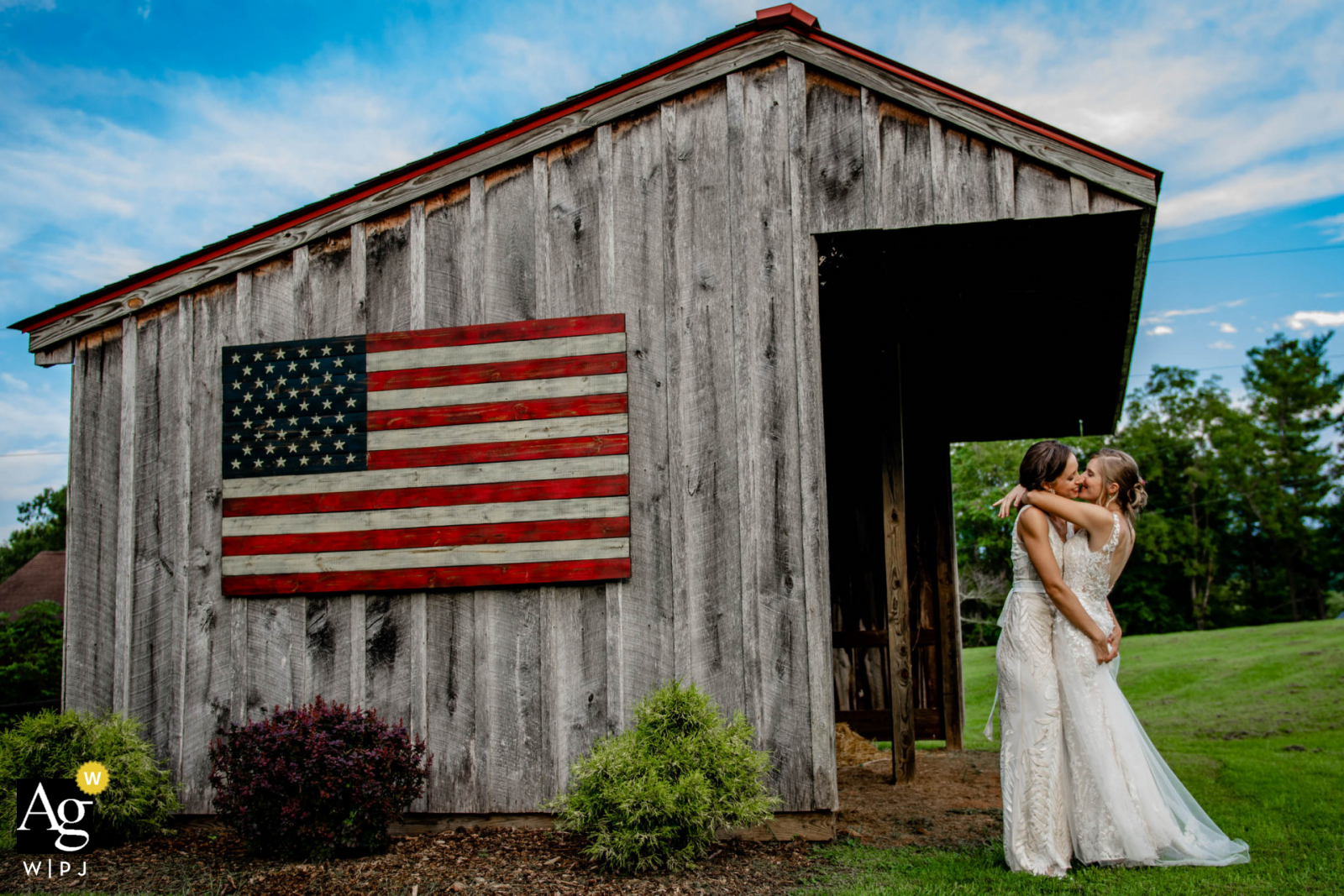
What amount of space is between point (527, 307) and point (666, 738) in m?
2.80

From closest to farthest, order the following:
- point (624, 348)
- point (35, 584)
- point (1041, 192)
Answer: point (1041, 192) < point (624, 348) < point (35, 584)

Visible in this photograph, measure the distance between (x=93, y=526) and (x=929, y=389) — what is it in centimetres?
779

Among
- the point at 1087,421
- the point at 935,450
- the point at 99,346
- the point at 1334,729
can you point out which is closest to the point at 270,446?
the point at 99,346

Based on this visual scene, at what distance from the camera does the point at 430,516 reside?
18.8ft

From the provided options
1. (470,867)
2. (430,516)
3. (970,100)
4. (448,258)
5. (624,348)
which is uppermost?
(970,100)

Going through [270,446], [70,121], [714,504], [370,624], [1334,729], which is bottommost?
[1334,729]

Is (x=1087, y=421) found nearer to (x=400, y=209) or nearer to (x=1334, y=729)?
(x=1334, y=729)

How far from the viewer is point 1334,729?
10039 millimetres

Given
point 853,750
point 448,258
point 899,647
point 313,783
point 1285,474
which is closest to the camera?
point 313,783

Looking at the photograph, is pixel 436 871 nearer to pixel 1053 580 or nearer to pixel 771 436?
pixel 771 436

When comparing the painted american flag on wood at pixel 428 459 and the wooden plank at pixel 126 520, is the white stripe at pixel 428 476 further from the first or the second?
the wooden plank at pixel 126 520

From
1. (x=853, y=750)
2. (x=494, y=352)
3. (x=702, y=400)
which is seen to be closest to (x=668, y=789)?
(x=702, y=400)

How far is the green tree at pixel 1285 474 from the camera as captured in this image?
4038cm

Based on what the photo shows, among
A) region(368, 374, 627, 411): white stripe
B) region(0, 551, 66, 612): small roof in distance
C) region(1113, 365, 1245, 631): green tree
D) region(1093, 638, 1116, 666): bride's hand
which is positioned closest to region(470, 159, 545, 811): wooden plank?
region(368, 374, 627, 411): white stripe
